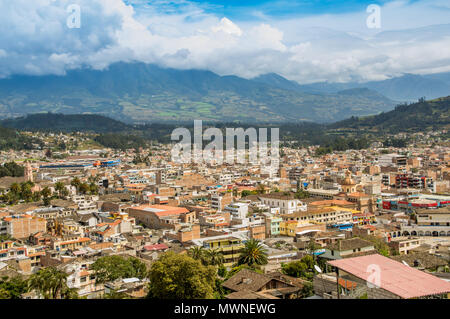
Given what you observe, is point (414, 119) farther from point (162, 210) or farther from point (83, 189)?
point (162, 210)

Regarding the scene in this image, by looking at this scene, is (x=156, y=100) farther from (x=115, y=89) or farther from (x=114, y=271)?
(x=114, y=271)

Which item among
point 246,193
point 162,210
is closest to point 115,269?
point 162,210

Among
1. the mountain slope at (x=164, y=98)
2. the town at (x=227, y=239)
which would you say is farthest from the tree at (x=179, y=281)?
the mountain slope at (x=164, y=98)

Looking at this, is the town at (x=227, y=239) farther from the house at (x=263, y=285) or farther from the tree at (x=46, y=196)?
the tree at (x=46, y=196)

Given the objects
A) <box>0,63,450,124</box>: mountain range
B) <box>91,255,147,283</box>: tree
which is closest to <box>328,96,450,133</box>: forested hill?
<box>0,63,450,124</box>: mountain range

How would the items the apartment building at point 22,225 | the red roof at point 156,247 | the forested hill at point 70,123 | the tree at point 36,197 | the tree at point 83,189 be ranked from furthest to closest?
1. the forested hill at point 70,123
2. the tree at point 83,189
3. the tree at point 36,197
4. the apartment building at point 22,225
5. the red roof at point 156,247
